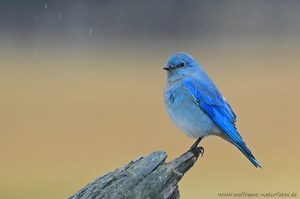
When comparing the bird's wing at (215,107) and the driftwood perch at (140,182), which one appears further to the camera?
the bird's wing at (215,107)

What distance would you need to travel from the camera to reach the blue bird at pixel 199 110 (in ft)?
23.6

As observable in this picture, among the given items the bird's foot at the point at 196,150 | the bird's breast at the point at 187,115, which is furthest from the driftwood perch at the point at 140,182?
the bird's breast at the point at 187,115

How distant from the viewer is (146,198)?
19.3 feet

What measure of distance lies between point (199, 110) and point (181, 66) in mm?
392

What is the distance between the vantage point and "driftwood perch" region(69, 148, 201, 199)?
19.4 feet

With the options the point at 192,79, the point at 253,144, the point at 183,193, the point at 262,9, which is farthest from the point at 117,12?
the point at 192,79

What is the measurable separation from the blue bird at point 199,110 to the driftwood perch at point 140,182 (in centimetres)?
109

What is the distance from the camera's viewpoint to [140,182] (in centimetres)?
595

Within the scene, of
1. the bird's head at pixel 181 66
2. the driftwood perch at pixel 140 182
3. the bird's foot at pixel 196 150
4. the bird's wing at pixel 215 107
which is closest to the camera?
the driftwood perch at pixel 140 182

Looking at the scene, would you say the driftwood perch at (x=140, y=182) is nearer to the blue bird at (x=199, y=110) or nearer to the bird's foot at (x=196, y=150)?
the bird's foot at (x=196, y=150)

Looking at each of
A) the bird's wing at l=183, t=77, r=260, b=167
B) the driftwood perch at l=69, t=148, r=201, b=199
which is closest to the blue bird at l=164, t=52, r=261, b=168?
the bird's wing at l=183, t=77, r=260, b=167

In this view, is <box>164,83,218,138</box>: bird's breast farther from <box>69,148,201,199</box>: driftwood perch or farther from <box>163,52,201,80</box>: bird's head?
<box>69,148,201,199</box>: driftwood perch

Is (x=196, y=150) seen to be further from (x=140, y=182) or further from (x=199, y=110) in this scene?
(x=140, y=182)

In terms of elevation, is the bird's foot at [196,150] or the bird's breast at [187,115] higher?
the bird's breast at [187,115]
